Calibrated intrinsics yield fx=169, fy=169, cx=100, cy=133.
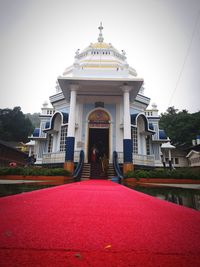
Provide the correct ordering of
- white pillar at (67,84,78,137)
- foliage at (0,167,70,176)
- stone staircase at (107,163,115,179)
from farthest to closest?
→ 1. stone staircase at (107,163,115,179)
2. white pillar at (67,84,78,137)
3. foliage at (0,167,70,176)

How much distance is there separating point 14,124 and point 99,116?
3491 centimetres

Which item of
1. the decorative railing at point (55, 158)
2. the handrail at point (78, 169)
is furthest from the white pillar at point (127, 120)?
the decorative railing at point (55, 158)

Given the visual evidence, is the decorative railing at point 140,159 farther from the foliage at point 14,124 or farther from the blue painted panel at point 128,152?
the foliage at point 14,124

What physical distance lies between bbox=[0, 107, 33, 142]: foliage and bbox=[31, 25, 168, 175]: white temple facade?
29.1 m

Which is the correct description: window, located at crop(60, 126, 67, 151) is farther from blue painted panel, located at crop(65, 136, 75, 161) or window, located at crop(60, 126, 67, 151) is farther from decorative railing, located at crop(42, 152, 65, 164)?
blue painted panel, located at crop(65, 136, 75, 161)

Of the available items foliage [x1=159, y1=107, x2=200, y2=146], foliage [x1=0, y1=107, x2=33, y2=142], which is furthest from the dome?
foliage [x1=0, y1=107, x2=33, y2=142]

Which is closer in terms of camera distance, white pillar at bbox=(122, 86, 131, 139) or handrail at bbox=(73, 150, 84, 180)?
handrail at bbox=(73, 150, 84, 180)

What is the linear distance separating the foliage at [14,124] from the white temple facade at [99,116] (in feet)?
95.3

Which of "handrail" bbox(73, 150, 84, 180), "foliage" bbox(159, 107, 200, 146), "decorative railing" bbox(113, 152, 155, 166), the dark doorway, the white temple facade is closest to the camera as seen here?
→ "handrail" bbox(73, 150, 84, 180)

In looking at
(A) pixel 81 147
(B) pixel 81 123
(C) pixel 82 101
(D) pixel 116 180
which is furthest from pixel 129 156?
(C) pixel 82 101

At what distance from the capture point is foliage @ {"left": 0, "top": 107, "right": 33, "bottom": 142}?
41.6 metres

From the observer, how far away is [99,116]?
14320 millimetres

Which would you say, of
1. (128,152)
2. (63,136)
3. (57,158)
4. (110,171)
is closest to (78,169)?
(110,171)

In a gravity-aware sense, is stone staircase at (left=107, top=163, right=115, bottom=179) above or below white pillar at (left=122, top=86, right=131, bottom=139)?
below
